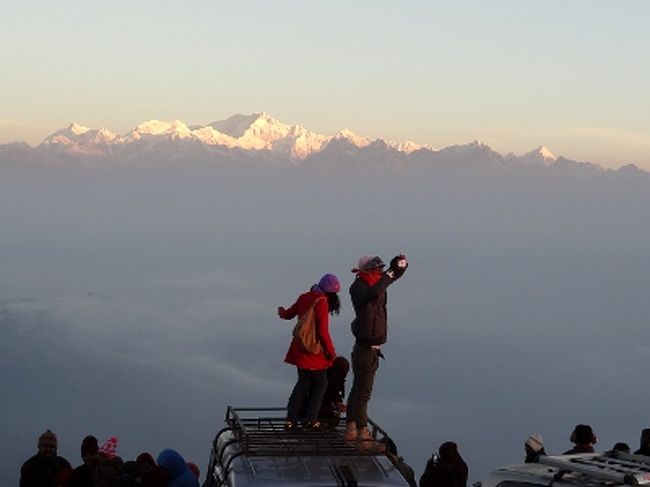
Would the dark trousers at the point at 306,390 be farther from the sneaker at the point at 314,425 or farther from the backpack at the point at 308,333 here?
the sneaker at the point at 314,425

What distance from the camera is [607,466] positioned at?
9.18m

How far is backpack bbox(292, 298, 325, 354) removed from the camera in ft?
43.1

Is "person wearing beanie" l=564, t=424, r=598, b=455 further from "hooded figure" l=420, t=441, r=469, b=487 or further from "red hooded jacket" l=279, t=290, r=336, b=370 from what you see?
"red hooded jacket" l=279, t=290, r=336, b=370

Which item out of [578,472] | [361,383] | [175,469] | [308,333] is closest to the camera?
[578,472]

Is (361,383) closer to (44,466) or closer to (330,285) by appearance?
(330,285)

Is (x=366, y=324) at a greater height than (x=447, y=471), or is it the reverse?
(x=366, y=324)

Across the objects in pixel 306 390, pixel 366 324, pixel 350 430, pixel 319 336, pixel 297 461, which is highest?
pixel 366 324

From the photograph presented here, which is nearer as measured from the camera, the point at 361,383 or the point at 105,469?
the point at 105,469

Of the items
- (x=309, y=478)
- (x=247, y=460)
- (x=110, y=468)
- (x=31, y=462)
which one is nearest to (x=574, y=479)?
(x=309, y=478)

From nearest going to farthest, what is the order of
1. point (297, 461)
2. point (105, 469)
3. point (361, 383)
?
point (297, 461) < point (105, 469) < point (361, 383)

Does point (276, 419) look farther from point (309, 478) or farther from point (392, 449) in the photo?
point (309, 478)

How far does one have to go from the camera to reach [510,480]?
30.9ft

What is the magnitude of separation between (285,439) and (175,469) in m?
1.08

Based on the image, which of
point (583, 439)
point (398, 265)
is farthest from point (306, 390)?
point (583, 439)
